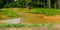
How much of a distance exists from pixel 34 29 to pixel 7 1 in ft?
117

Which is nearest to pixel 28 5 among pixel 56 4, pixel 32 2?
pixel 32 2

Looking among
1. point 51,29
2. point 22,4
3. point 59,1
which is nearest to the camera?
point 51,29

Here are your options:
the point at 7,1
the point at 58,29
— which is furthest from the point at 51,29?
the point at 7,1

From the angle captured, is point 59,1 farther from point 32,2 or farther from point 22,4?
point 22,4

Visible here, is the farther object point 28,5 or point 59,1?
point 28,5

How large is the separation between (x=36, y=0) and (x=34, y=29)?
27.5 meters

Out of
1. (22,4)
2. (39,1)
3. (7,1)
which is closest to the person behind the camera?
(39,1)

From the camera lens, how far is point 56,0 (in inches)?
1280

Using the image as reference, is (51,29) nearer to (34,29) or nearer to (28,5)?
(34,29)

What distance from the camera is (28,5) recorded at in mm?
36125

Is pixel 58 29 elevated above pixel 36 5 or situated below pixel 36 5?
above

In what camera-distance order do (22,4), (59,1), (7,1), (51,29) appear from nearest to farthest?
(51,29) → (59,1) → (22,4) → (7,1)

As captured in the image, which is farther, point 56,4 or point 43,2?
point 43,2

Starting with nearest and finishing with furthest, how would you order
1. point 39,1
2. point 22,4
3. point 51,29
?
1. point 51,29
2. point 39,1
3. point 22,4
